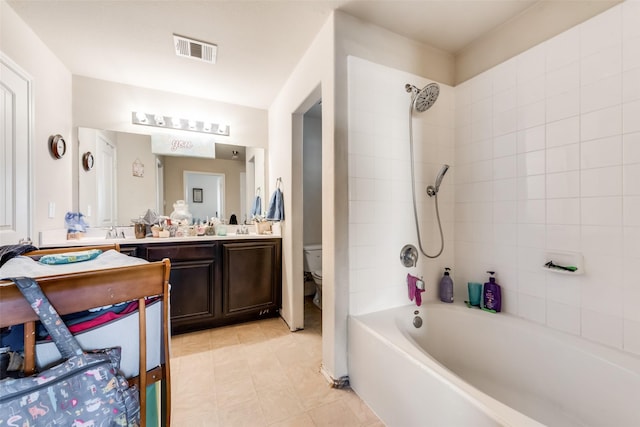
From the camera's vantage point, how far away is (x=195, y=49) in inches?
72.8

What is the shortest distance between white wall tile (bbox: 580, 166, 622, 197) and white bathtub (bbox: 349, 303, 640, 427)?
2.49 feet

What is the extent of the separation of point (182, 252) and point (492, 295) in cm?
239

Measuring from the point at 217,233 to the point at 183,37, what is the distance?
5.44 ft

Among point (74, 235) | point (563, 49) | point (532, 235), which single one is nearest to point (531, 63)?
point (563, 49)

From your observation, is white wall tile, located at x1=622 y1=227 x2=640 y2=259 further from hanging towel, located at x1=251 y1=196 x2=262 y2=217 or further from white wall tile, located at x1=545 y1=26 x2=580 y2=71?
hanging towel, located at x1=251 y1=196 x2=262 y2=217

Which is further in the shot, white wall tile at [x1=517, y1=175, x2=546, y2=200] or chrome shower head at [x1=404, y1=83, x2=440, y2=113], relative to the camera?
chrome shower head at [x1=404, y1=83, x2=440, y2=113]

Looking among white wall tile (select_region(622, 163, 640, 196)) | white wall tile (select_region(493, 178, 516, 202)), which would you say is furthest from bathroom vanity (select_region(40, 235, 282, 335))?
white wall tile (select_region(622, 163, 640, 196))

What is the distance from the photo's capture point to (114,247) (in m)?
1.30

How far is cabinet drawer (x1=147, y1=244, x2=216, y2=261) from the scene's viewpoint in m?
2.04

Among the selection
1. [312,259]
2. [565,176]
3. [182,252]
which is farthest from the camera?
[312,259]

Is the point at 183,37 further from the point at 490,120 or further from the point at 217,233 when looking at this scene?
the point at 490,120

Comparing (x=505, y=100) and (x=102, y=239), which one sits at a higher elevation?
(x=505, y=100)

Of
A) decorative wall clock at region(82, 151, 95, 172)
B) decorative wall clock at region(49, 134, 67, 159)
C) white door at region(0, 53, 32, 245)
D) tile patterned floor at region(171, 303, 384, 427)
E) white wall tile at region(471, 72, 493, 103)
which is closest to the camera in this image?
tile patterned floor at region(171, 303, 384, 427)

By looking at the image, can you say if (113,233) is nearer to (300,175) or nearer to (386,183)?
(300,175)
